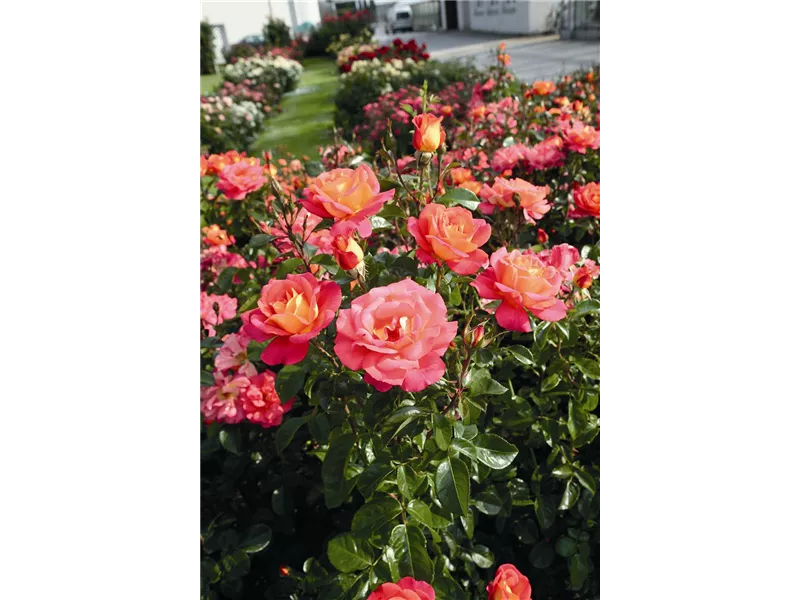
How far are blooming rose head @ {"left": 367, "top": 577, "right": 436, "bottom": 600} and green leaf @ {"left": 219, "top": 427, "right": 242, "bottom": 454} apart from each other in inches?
26.7

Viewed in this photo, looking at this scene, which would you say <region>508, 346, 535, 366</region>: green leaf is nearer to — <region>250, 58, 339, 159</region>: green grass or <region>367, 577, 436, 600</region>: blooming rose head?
<region>367, 577, 436, 600</region>: blooming rose head

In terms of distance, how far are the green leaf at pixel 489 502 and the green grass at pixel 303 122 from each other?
450 centimetres

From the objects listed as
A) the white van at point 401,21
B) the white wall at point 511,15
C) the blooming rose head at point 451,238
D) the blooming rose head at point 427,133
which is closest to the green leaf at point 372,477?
the blooming rose head at point 451,238

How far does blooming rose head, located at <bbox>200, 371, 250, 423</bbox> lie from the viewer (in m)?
1.33

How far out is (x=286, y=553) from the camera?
59.9 inches

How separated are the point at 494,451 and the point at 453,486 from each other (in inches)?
5.2

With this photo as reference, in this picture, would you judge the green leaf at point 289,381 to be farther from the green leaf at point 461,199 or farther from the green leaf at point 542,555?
the green leaf at point 542,555

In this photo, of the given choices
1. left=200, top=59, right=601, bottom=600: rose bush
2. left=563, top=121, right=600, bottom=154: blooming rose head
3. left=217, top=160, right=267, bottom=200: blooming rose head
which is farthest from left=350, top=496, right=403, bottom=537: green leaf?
left=563, top=121, right=600, bottom=154: blooming rose head

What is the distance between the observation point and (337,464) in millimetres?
1058

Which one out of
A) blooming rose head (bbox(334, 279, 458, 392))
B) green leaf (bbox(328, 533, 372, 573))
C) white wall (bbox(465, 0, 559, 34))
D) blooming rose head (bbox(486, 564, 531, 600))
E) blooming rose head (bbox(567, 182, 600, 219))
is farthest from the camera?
white wall (bbox(465, 0, 559, 34))

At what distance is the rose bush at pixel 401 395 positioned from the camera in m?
0.89

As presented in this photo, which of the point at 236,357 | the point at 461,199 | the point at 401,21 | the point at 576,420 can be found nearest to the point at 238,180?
the point at 236,357

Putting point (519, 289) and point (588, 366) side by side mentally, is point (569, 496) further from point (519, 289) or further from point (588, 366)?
point (519, 289)
